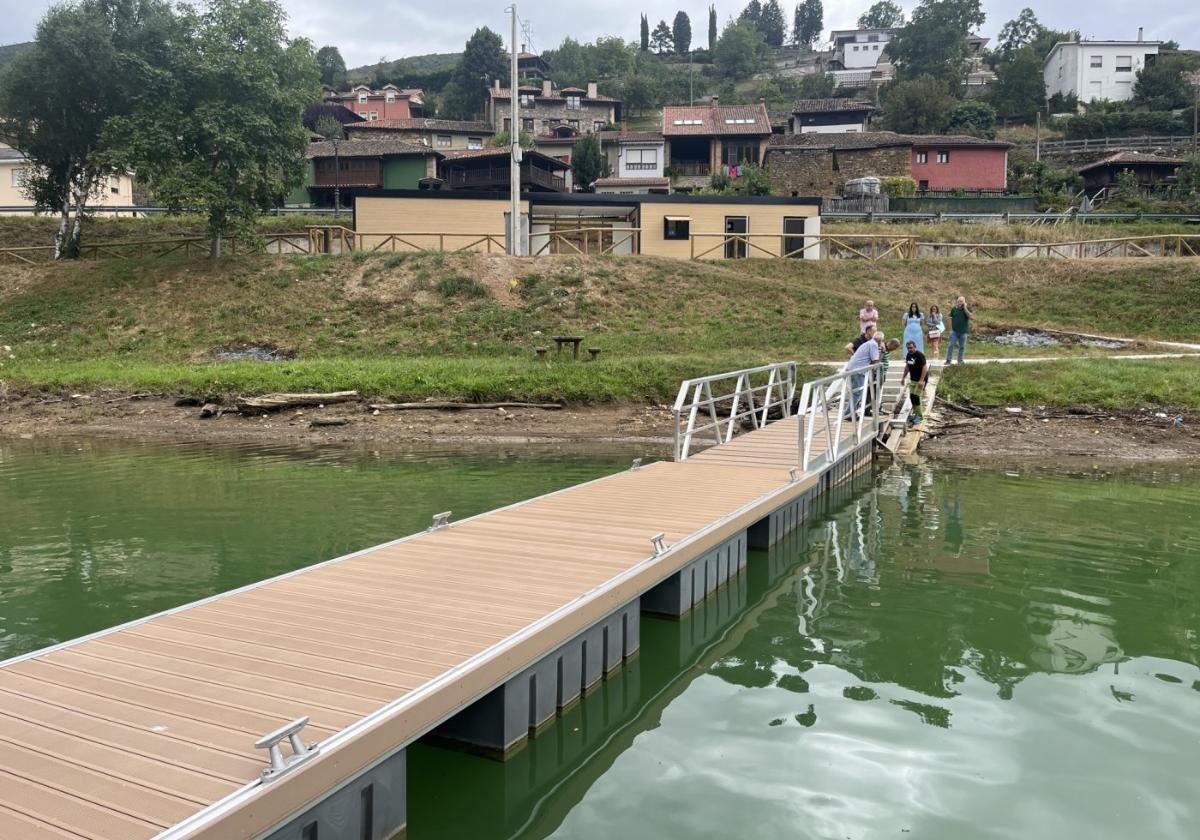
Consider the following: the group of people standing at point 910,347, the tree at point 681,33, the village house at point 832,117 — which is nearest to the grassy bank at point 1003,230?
the group of people standing at point 910,347

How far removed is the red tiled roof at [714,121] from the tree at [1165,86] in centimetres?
3864

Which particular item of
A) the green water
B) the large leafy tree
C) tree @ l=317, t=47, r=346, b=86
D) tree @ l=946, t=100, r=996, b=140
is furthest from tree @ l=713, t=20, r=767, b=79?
the green water

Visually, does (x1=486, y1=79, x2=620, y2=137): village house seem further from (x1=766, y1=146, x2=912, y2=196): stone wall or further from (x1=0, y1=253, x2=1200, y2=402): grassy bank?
(x1=0, y1=253, x2=1200, y2=402): grassy bank

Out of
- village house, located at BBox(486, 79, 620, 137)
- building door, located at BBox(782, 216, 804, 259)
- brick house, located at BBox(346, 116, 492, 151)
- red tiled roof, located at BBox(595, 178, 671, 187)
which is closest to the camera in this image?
building door, located at BBox(782, 216, 804, 259)

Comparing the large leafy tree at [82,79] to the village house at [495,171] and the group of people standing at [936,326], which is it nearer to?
the village house at [495,171]

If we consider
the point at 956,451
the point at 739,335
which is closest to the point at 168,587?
the point at 956,451

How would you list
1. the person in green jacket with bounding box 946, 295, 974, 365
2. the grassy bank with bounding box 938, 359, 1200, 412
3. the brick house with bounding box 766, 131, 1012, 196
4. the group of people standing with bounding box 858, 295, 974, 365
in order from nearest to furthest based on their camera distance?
the group of people standing with bounding box 858, 295, 974, 365
the grassy bank with bounding box 938, 359, 1200, 412
the person in green jacket with bounding box 946, 295, 974, 365
the brick house with bounding box 766, 131, 1012, 196

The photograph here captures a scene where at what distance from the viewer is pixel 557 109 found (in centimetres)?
10450

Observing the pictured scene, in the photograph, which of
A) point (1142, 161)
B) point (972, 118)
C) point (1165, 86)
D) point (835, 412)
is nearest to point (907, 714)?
point (835, 412)

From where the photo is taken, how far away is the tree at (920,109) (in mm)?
83875

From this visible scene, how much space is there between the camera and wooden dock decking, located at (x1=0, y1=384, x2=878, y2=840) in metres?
4.39

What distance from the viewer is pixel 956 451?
19359 mm

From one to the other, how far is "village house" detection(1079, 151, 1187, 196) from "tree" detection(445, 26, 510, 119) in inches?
2937

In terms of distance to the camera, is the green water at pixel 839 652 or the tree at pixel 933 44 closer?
the green water at pixel 839 652
